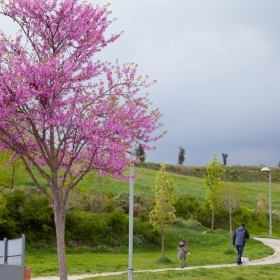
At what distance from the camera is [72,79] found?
1150 centimetres

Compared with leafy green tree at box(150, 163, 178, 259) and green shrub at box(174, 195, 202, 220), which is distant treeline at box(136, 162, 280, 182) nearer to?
green shrub at box(174, 195, 202, 220)

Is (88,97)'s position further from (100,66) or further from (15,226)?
(15,226)

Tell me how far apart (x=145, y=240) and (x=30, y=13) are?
20.9 m

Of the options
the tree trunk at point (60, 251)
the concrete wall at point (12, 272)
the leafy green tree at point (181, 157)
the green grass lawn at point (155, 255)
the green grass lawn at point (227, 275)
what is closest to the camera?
the concrete wall at point (12, 272)

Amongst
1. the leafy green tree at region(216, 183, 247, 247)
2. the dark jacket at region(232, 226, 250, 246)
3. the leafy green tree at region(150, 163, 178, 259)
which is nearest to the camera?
the dark jacket at region(232, 226, 250, 246)

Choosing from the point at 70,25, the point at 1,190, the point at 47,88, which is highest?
the point at 70,25

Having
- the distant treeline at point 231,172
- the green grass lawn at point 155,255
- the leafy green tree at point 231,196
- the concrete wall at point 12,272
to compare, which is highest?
the distant treeline at point 231,172

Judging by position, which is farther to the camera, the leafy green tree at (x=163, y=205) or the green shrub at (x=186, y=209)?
the green shrub at (x=186, y=209)

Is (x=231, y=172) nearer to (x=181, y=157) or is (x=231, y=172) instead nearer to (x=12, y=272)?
(x=181, y=157)

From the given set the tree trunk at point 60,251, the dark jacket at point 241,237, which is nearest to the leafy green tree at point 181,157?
the dark jacket at point 241,237

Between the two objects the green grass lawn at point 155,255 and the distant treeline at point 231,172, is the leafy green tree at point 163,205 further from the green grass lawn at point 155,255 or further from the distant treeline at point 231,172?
the distant treeline at point 231,172

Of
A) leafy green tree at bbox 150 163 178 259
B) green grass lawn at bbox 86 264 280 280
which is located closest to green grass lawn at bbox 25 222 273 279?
leafy green tree at bbox 150 163 178 259

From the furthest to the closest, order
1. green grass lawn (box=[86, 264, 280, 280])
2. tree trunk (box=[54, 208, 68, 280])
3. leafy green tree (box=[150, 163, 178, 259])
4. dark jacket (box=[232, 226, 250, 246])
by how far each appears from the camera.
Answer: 1. leafy green tree (box=[150, 163, 178, 259])
2. dark jacket (box=[232, 226, 250, 246])
3. green grass lawn (box=[86, 264, 280, 280])
4. tree trunk (box=[54, 208, 68, 280])

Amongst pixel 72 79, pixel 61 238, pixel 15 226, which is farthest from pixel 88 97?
pixel 15 226
